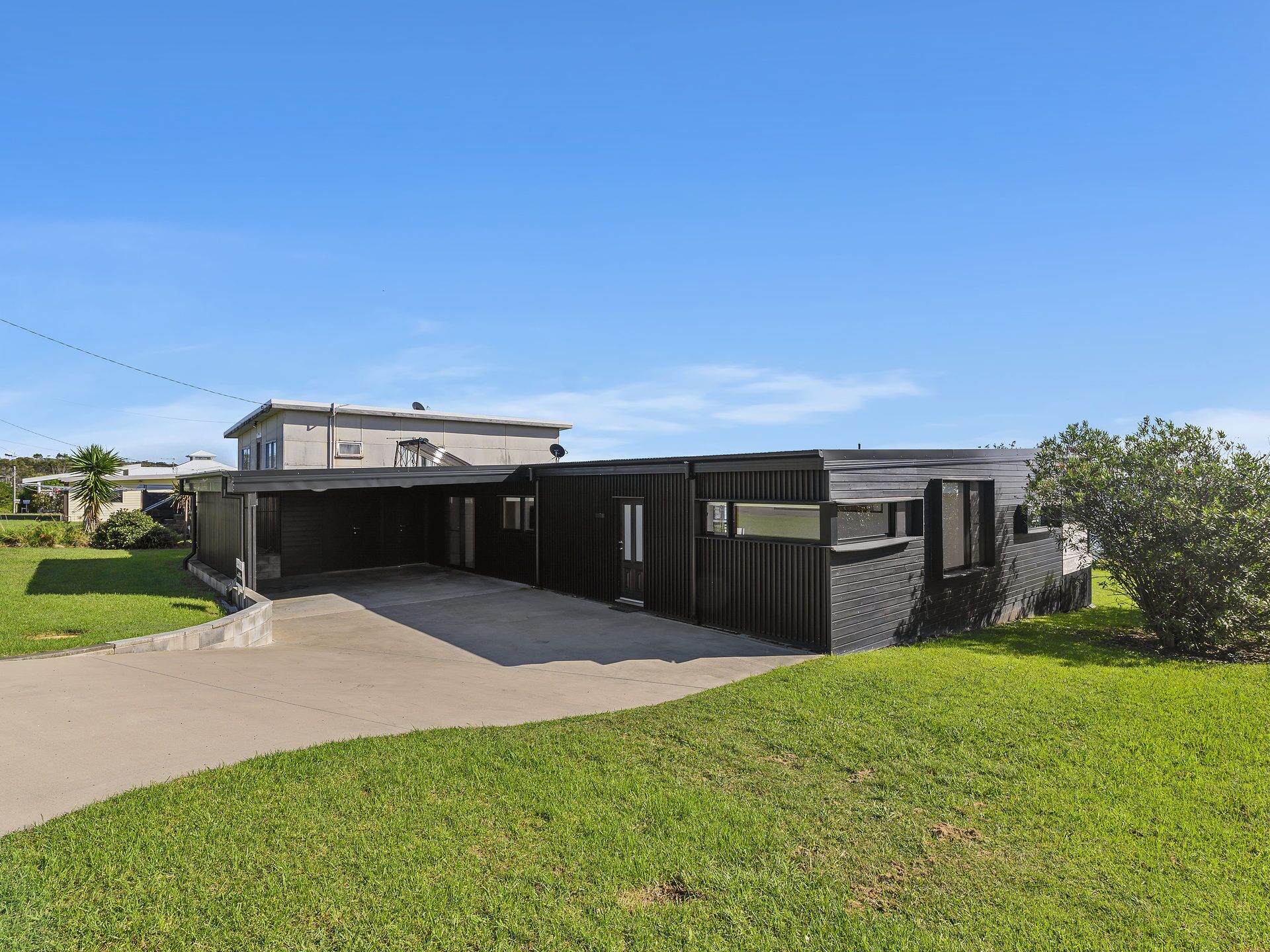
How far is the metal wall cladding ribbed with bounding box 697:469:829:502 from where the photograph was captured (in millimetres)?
8633

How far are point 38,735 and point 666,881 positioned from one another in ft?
16.0

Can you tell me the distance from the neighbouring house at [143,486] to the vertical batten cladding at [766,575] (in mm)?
22407

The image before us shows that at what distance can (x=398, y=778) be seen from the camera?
14.3 ft

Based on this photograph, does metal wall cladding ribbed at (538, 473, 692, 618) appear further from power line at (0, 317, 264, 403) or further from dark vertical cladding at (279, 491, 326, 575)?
power line at (0, 317, 264, 403)

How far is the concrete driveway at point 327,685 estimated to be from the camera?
4609mm

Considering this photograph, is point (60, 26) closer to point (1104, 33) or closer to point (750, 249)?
point (750, 249)

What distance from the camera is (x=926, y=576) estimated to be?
9.98 meters

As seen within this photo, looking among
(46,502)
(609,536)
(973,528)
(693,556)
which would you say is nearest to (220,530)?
(609,536)

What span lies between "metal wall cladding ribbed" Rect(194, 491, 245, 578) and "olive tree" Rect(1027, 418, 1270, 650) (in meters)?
14.3

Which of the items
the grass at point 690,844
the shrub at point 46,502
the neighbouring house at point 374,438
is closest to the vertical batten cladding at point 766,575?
the grass at point 690,844

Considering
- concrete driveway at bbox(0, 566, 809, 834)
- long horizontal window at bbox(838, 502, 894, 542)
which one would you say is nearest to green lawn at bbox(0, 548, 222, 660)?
concrete driveway at bbox(0, 566, 809, 834)

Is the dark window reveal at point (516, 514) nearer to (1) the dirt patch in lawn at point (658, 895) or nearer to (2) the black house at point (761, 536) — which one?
(2) the black house at point (761, 536)

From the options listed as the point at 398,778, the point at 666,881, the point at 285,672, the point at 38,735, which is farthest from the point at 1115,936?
the point at 285,672

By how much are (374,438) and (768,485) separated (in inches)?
518
